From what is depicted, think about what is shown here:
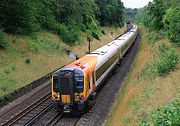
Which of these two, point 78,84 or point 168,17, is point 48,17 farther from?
point 78,84

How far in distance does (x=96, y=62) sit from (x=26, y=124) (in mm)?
8086

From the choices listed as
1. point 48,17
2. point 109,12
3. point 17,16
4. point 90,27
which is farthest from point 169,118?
point 109,12

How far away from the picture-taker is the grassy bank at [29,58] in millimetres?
31453

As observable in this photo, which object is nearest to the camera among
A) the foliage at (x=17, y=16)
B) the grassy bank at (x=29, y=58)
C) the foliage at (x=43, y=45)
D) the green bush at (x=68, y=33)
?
the grassy bank at (x=29, y=58)

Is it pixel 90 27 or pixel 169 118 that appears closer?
pixel 169 118

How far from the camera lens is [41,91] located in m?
30.5

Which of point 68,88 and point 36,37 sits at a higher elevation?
point 36,37

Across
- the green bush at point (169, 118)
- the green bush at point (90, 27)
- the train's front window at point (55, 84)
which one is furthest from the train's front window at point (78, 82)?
the green bush at point (90, 27)

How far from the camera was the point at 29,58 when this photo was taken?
38.7 metres

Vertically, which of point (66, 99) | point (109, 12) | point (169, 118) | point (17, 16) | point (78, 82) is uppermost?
point (109, 12)

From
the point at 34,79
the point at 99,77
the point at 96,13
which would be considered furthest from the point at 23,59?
the point at 96,13

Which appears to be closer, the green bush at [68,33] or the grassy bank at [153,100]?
the grassy bank at [153,100]

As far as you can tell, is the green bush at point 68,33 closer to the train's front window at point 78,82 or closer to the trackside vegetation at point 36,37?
the trackside vegetation at point 36,37

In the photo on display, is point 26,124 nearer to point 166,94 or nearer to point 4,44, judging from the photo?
point 166,94
